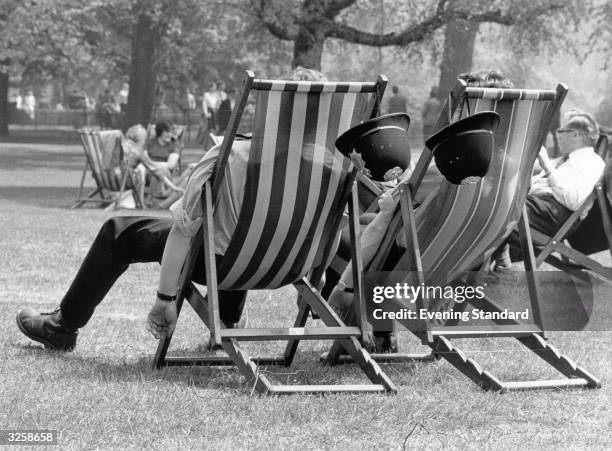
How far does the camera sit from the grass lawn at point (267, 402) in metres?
3.92

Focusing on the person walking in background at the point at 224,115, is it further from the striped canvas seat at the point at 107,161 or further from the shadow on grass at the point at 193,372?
the shadow on grass at the point at 193,372

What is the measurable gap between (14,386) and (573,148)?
3828 mm

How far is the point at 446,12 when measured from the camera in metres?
17.9

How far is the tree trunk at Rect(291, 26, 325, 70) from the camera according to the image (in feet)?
58.8

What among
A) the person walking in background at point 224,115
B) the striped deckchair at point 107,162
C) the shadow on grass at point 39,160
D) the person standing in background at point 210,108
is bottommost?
the shadow on grass at point 39,160

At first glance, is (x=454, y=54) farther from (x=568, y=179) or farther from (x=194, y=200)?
(x=194, y=200)

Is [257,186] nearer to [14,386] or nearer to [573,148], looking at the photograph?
[14,386]

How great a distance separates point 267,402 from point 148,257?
1.00 metres

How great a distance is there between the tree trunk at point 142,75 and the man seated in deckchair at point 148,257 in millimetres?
20467

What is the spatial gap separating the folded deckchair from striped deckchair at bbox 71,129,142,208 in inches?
290

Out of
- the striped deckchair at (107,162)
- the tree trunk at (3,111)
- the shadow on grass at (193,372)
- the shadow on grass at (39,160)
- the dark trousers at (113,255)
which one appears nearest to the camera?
the shadow on grass at (193,372)

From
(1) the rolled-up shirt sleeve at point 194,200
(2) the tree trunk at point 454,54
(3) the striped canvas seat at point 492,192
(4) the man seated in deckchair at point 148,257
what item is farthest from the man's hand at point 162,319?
(2) the tree trunk at point 454,54

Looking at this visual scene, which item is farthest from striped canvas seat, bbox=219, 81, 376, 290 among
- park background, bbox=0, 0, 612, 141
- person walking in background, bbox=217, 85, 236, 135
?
person walking in background, bbox=217, 85, 236, 135

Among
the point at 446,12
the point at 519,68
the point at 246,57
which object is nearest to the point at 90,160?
the point at 446,12
